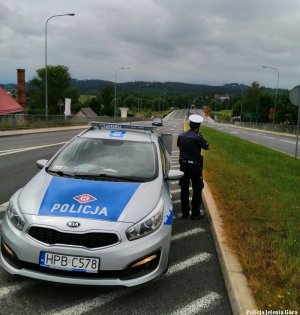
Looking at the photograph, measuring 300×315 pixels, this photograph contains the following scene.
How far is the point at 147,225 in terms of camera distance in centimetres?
401

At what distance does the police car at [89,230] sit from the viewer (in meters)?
3.69

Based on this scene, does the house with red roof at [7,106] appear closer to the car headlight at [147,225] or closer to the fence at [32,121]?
the fence at [32,121]

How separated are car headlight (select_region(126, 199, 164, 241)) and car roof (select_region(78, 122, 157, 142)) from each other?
199 cm

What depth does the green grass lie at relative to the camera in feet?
12.9

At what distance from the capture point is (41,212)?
13.0ft

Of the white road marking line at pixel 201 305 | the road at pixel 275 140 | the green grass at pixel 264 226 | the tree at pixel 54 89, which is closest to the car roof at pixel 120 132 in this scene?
the green grass at pixel 264 226

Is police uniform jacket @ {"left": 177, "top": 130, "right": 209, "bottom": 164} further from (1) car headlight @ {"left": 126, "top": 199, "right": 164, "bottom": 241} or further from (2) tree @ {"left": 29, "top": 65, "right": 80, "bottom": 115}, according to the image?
(2) tree @ {"left": 29, "top": 65, "right": 80, "bottom": 115}

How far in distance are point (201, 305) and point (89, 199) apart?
149 cm

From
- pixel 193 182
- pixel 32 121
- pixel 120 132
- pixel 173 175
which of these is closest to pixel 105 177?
pixel 173 175

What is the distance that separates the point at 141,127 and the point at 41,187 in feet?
8.56

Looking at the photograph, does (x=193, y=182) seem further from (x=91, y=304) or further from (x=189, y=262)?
(x=91, y=304)

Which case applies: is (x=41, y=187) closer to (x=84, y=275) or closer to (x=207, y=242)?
(x=84, y=275)

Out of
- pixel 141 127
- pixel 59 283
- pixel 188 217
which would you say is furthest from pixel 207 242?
pixel 59 283

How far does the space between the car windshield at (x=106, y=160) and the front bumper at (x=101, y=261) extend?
48.2 inches
